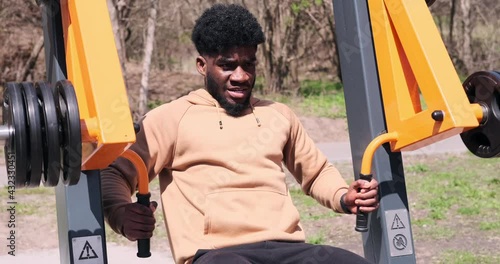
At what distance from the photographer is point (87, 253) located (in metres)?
2.51

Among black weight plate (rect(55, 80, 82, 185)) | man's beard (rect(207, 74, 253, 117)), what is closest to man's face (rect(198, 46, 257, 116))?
man's beard (rect(207, 74, 253, 117))

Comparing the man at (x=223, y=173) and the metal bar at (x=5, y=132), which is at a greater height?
the metal bar at (x=5, y=132)

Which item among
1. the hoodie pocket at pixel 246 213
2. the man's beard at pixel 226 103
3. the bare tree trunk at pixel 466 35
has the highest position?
the man's beard at pixel 226 103

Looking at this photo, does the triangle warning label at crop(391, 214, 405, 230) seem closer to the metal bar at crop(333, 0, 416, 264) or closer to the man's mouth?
the metal bar at crop(333, 0, 416, 264)

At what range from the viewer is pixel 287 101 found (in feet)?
39.5

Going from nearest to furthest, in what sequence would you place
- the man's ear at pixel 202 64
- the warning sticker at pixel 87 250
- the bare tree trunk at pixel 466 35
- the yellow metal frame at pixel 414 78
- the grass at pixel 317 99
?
the warning sticker at pixel 87 250 → the yellow metal frame at pixel 414 78 → the man's ear at pixel 202 64 → the grass at pixel 317 99 → the bare tree trunk at pixel 466 35

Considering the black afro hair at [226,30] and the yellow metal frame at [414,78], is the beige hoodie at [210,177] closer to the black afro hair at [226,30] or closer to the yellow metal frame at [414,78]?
the black afro hair at [226,30]

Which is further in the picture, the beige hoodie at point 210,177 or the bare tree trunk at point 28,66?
the bare tree trunk at point 28,66

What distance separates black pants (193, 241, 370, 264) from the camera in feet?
8.23

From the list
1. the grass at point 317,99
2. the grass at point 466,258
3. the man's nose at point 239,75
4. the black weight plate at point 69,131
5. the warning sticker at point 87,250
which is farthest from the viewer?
the grass at point 317,99

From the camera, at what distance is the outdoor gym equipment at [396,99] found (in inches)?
105

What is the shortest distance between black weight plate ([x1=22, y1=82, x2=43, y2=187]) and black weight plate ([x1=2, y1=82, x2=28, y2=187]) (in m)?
0.01

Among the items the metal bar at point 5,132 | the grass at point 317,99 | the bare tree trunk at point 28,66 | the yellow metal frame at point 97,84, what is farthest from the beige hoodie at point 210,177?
the bare tree trunk at point 28,66

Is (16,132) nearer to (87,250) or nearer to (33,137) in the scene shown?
(33,137)
